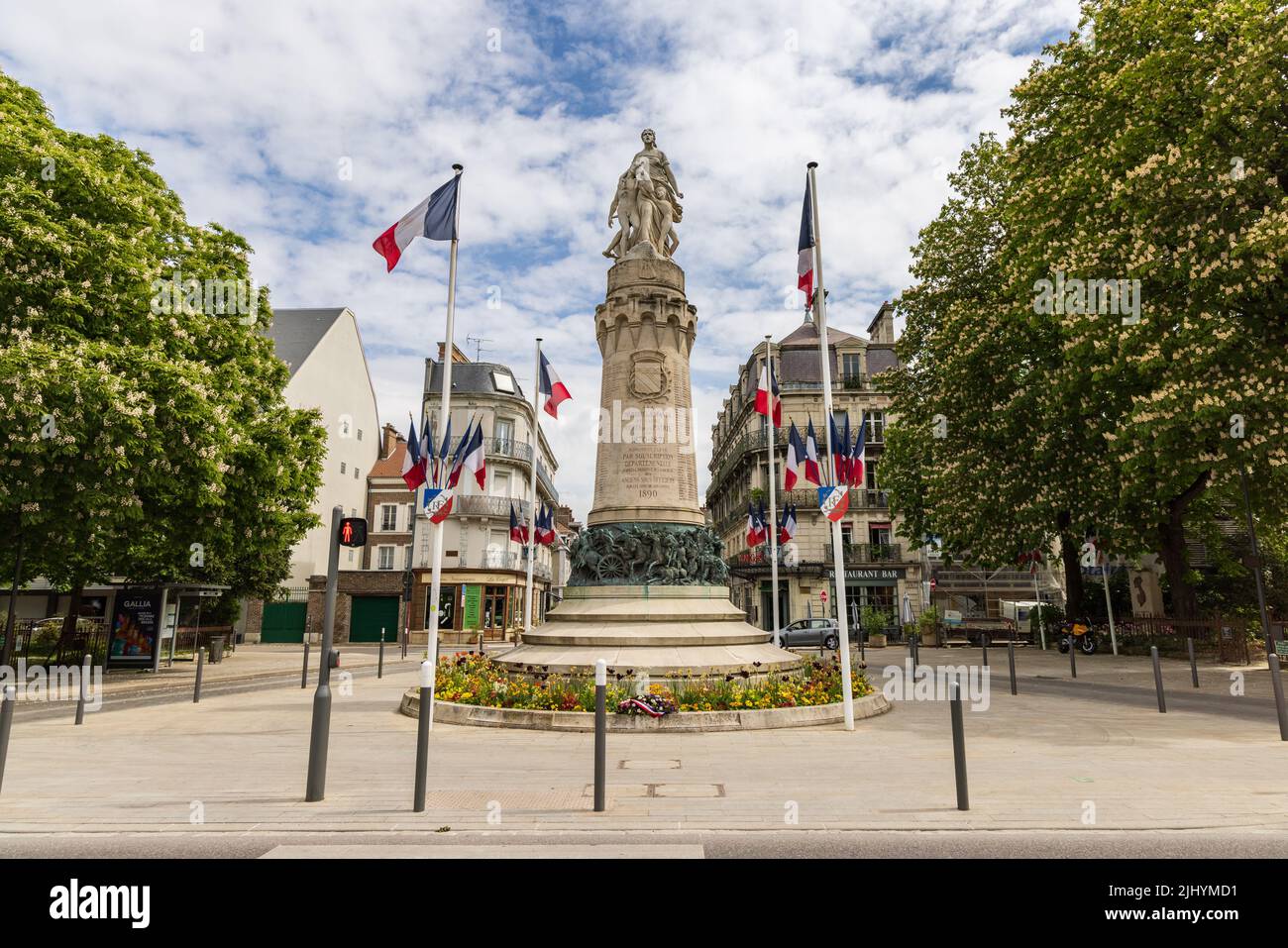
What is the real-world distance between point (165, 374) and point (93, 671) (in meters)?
10.4

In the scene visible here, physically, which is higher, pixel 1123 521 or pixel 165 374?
pixel 165 374

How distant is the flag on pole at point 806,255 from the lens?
1335 centimetres

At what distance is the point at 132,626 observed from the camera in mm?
22219

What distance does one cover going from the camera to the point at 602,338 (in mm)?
17531

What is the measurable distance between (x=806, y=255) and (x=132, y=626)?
22.4 meters

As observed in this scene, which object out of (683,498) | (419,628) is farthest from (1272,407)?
(419,628)

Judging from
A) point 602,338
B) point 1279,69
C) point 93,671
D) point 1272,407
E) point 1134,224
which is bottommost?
point 93,671

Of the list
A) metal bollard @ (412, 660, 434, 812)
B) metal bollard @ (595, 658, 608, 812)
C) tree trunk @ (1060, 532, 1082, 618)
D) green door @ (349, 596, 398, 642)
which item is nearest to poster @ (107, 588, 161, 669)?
metal bollard @ (412, 660, 434, 812)

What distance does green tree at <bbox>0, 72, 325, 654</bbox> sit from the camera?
14984mm

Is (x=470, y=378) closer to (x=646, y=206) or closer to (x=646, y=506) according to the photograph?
(x=646, y=206)

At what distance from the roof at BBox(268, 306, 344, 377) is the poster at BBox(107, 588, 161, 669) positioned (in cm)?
2363

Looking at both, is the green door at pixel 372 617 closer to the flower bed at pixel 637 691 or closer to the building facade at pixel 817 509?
the building facade at pixel 817 509
